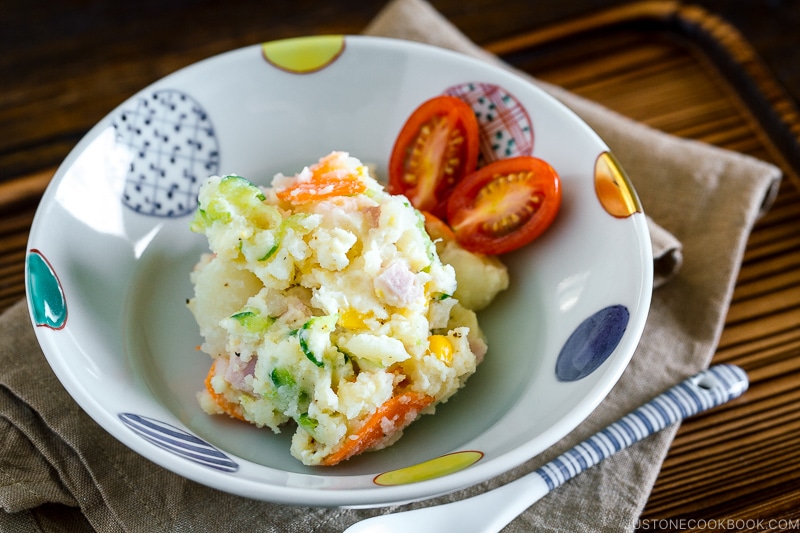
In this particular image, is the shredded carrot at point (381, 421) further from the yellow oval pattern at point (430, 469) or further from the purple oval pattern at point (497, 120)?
the purple oval pattern at point (497, 120)

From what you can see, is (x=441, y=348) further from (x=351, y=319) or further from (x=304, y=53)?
(x=304, y=53)

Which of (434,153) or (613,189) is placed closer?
(613,189)

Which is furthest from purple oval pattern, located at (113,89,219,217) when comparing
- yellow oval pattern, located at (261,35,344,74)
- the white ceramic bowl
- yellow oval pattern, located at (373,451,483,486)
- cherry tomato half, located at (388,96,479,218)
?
yellow oval pattern, located at (373,451,483,486)

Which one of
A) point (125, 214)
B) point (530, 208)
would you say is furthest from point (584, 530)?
point (125, 214)

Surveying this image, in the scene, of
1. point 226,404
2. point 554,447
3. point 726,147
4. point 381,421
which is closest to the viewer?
point 381,421

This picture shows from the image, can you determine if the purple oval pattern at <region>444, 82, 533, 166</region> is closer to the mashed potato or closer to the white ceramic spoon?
the mashed potato

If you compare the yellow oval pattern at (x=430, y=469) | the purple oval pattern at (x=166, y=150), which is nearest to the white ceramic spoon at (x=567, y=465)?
the yellow oval pattern at (x=430, y=469)

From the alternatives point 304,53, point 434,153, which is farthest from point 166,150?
point 434,153
